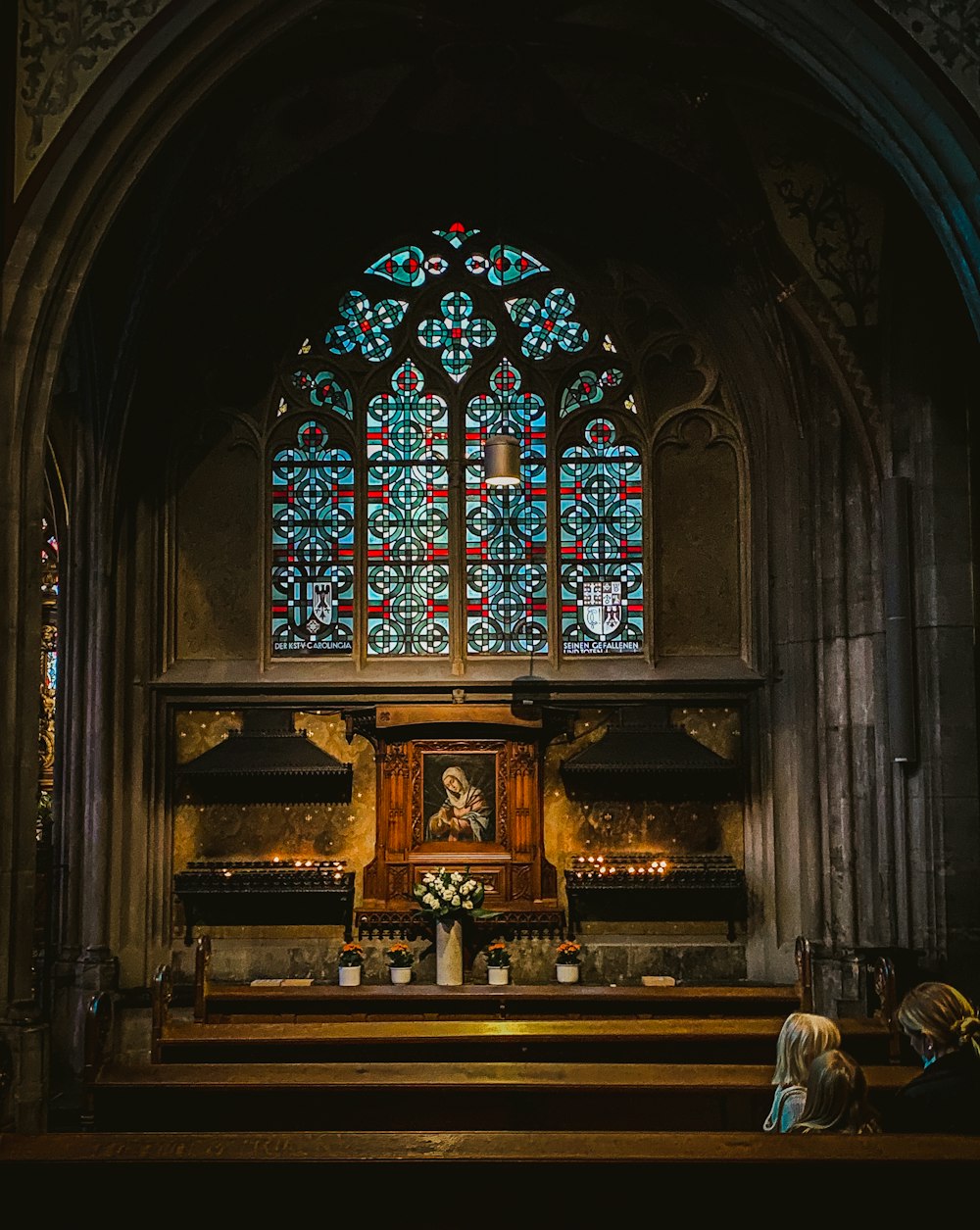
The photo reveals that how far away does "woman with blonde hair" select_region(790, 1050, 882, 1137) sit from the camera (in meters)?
5.51

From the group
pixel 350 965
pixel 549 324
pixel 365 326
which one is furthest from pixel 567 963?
pixel 365 326

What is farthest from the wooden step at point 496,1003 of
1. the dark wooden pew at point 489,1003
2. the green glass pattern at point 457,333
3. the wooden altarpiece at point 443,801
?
the green glass pattern at point 457,333

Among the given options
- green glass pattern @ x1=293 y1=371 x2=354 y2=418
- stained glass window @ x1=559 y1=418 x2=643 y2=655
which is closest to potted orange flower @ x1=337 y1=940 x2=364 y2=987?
stained glass window @ x1=559 y1=418 x2=643 y2=655

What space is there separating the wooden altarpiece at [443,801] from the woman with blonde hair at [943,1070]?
829 cm

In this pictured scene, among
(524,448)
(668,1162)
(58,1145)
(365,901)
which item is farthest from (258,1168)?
(524,448)

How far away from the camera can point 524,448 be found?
15.3 metres

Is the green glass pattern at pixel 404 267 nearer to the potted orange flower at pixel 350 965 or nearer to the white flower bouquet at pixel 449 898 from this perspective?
the white flower bouquet at pixel 449 898

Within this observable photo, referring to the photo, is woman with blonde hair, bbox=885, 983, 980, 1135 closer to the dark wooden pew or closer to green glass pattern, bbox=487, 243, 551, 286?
the dark wooden pew

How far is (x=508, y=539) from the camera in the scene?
596 inches

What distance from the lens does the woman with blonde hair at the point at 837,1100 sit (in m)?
5.51

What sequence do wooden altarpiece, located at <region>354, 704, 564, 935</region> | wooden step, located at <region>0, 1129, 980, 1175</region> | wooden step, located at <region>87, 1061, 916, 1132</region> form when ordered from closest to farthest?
wooden step, located at <region>0, 1129, 980, 1175</region> < wooden step, located at <region>87, 1061, 916, 1132</region> < wooden altarpiece, located at <region>354, 704, 564, 935</region>

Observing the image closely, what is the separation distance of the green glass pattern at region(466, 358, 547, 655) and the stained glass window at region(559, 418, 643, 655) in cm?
25

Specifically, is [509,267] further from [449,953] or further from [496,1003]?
[496,1003]

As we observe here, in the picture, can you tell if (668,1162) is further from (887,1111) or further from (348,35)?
(348,35)
